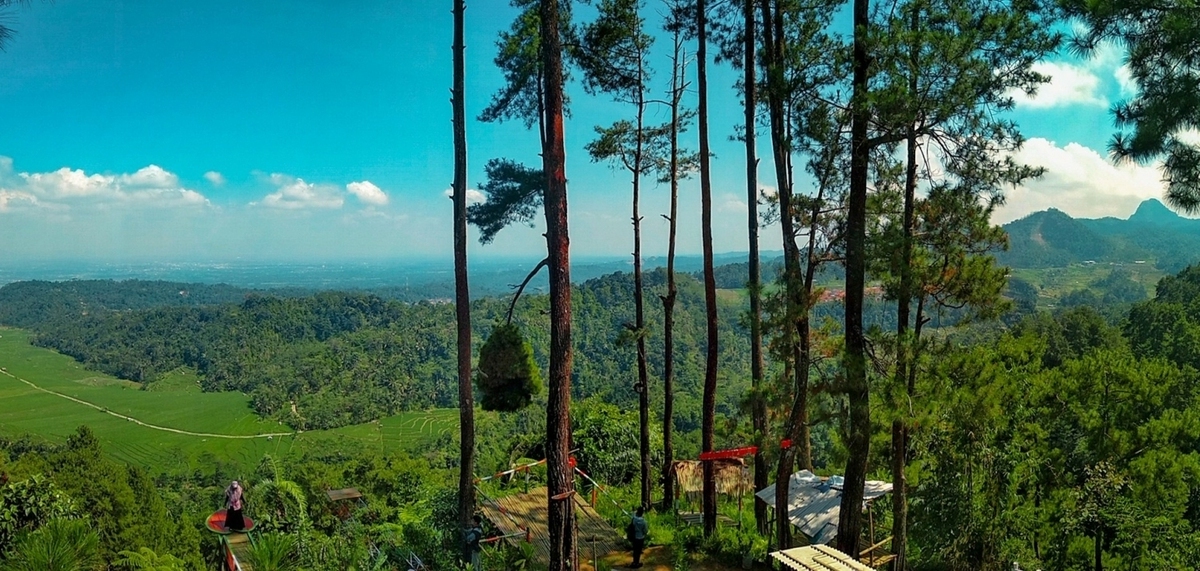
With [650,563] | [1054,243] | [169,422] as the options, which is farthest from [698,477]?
[1054,243]

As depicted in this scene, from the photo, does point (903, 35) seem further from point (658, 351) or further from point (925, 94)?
point (658, 351)

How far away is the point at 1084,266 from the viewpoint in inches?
4594

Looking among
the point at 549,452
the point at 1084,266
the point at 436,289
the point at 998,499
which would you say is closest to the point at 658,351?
the point at 998,499

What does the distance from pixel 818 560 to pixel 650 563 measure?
320cm

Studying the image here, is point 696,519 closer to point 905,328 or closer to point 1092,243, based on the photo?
point 905,328

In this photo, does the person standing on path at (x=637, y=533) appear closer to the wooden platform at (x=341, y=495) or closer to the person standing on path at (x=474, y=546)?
the person standing on path at (x=474, y=546)

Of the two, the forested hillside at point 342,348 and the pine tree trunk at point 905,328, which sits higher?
the pine tree trunk at point 905,328

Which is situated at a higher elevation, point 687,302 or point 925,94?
point 925,94

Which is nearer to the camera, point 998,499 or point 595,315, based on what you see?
point 998,499

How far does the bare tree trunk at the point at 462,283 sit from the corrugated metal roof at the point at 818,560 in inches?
162

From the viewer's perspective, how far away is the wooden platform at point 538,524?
27.3ft

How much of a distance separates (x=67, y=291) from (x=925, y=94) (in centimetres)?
17869

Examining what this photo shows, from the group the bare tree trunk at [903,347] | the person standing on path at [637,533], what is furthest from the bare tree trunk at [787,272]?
the person standing on path at [637,533]

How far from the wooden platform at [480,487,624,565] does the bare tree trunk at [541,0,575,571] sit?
1793mm
